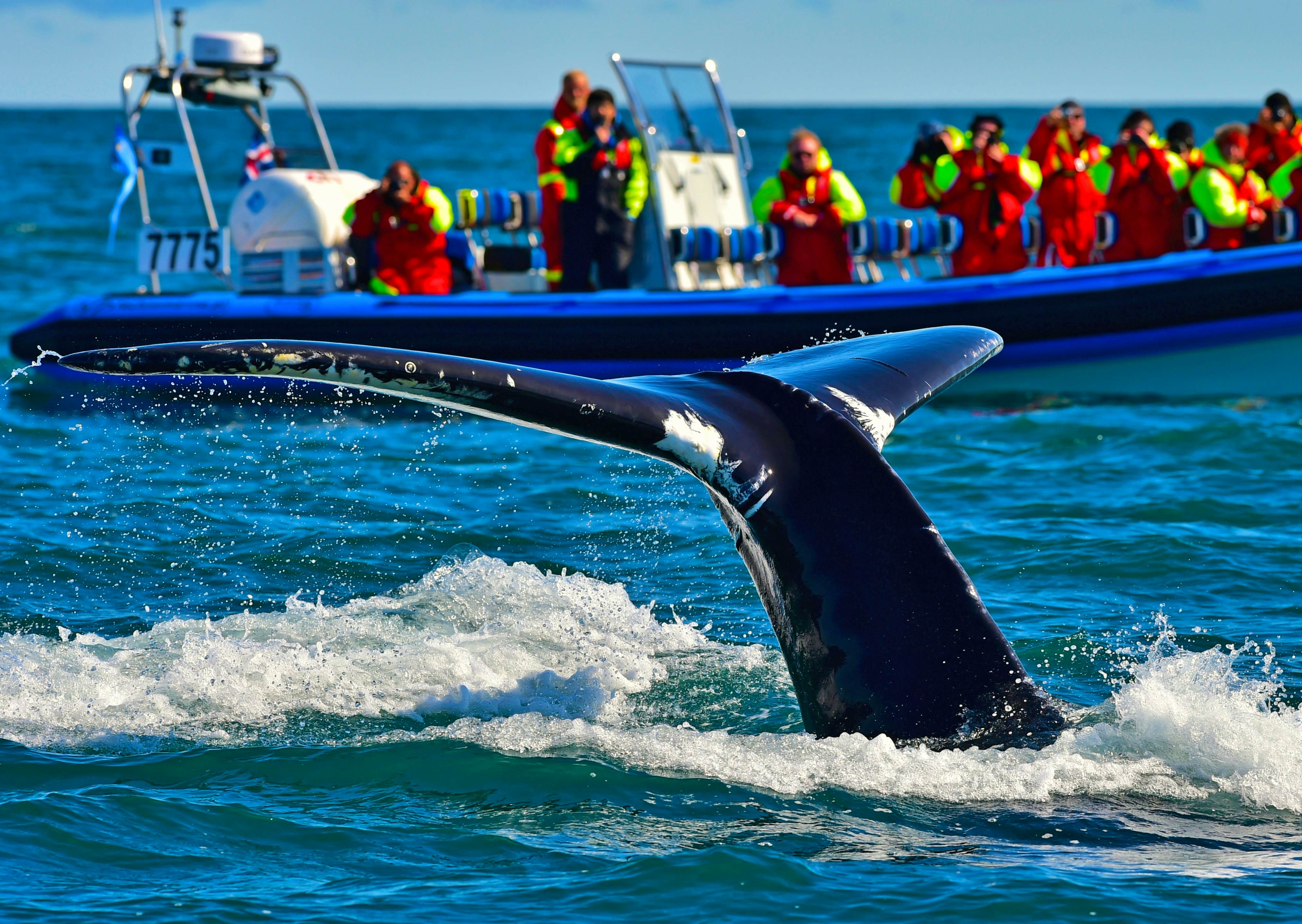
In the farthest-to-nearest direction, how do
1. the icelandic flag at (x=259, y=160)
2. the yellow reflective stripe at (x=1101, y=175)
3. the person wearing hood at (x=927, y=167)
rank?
1. the yellow reflective stripe at (x=1101, y=175)
2. the icelandic flag at (x=259, y=160)
3. the person wearing hood at (x=927, y=167)

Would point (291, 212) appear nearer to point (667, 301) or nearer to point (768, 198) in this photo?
point (667, 301)

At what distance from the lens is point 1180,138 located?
1395 cm

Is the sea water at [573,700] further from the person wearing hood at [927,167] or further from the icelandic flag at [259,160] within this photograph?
the icelandic flag at [259,160]

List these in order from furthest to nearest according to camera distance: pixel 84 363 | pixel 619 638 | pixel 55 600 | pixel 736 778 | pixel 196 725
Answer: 1. pixel 55 600
2. pixel 619 638
3. pixel 196 725
4. pixel 736 778
5. pixel 84 363

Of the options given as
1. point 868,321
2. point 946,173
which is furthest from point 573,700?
point 946,173

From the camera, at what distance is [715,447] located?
12.5 feet

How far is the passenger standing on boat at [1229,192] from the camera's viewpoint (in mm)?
13469

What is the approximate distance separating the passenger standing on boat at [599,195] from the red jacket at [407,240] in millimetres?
1015

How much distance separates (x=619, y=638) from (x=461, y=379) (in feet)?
8.74

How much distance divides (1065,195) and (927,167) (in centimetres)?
123

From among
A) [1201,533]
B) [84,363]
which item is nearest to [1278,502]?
[1201,533]

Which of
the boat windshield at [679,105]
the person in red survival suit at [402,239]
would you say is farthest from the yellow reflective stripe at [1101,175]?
the person in red survival suit at [402,239]

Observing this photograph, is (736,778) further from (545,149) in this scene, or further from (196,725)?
(545,149)

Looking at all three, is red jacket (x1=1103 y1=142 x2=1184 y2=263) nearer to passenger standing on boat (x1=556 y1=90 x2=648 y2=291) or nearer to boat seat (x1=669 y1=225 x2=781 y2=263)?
boat seat (x1=669 y1=225 x2=781 y2=263)
